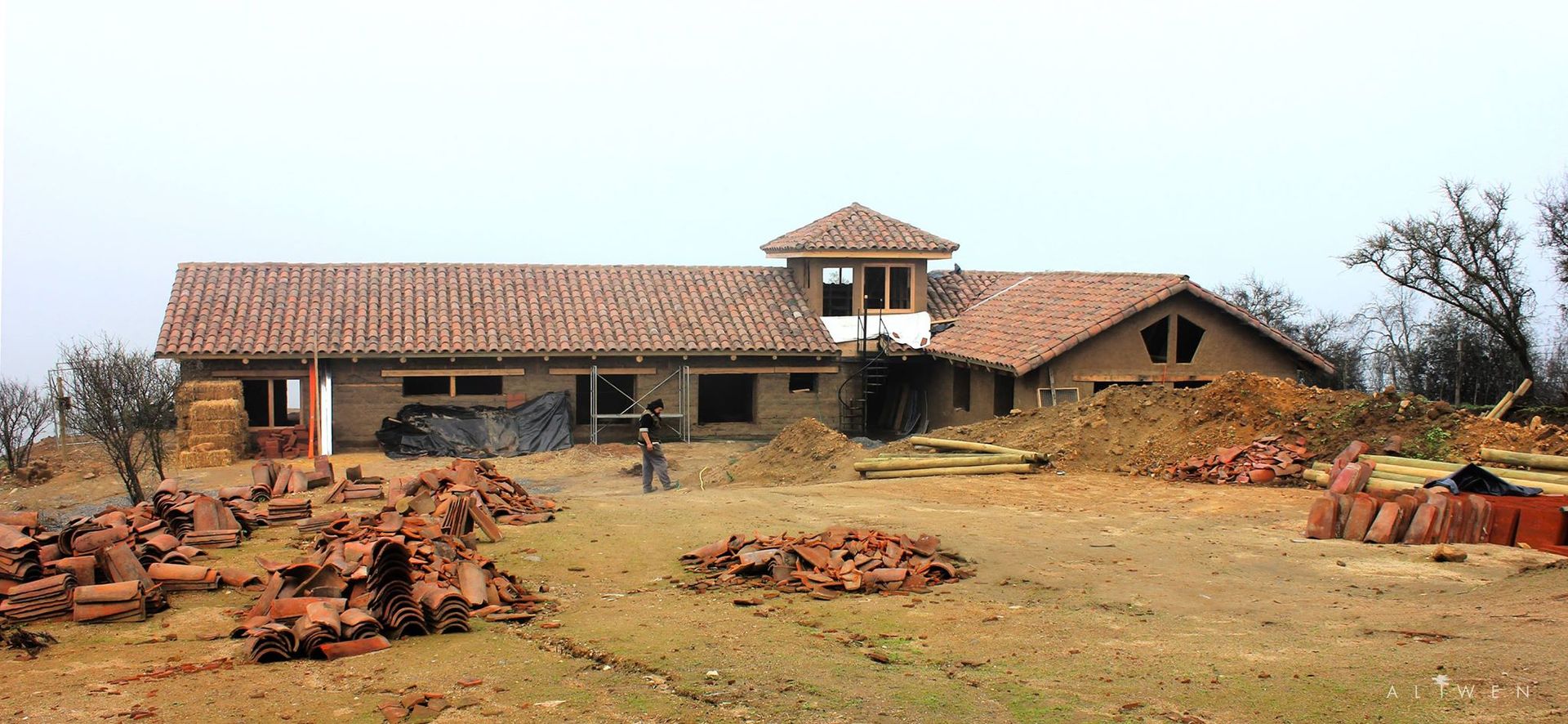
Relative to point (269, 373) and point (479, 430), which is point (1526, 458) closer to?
point (479, 430)

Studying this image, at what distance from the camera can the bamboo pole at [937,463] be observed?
58.4 feet

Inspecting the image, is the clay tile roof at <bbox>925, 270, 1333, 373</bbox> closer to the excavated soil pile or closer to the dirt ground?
the excavated soil pile

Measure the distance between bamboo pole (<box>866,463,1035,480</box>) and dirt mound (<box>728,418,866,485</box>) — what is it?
0.99 metres

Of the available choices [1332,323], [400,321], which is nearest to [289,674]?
[400,321]

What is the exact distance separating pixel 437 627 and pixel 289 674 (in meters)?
1.26

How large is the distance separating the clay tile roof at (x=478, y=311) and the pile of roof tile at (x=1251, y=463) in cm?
1099

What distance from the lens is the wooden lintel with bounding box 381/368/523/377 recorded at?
2505 centimetres

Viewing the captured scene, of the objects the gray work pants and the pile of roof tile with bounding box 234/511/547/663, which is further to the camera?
the gray work pants

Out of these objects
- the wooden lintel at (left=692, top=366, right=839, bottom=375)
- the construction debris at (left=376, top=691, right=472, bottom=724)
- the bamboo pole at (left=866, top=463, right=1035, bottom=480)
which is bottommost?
the construction debris at (left=376, top=691, right=472, bottom=724)

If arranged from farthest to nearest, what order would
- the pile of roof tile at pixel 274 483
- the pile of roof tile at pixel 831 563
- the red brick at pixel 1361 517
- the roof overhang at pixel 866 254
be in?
1. the roof overhang at pixel 866 254
2. the pile of roof tile at pixel 274 483
3. the red brick at pixel 1361 517
4. the pile of roof tile at pixel 831 563

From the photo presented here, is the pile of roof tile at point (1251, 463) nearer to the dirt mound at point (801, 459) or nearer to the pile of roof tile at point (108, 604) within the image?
the dirt mound at point (801, 459)

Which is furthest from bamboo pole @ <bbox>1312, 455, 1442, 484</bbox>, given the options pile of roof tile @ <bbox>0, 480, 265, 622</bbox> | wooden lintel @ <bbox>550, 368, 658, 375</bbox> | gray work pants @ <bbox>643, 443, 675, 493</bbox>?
wooden lintel @ <bbox>550, 368, 658, 375</bbox>

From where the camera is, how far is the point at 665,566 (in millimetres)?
11047

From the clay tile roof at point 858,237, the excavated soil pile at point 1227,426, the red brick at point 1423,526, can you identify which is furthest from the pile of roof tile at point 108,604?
the clay tile roof at point 858,237
